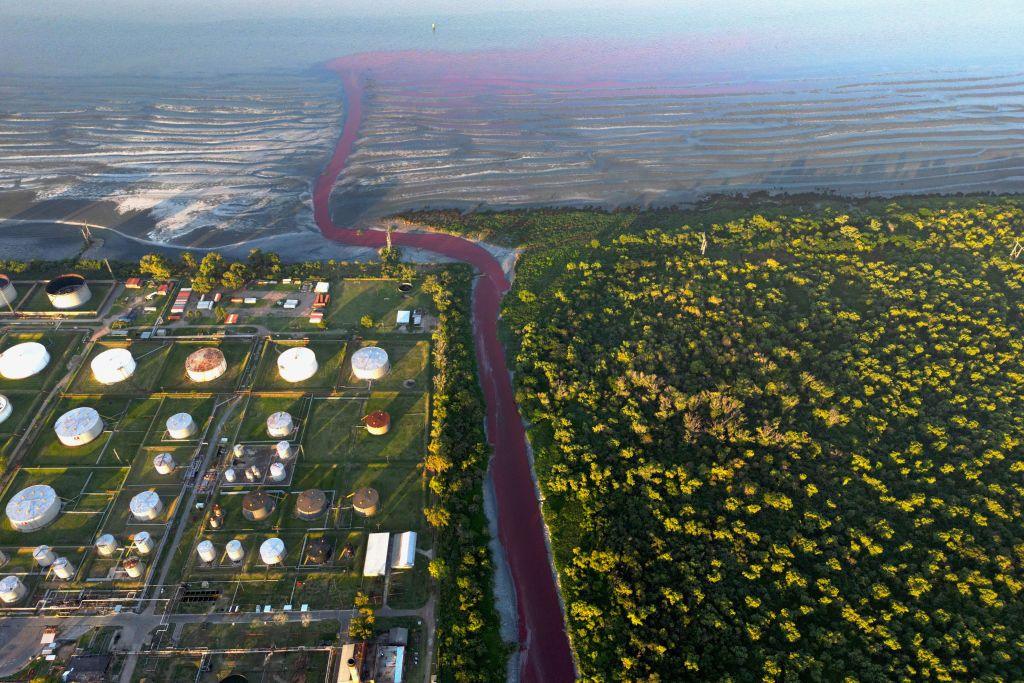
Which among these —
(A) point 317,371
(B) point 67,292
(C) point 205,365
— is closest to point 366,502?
(A) point 317,371

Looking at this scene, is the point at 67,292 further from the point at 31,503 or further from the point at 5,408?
the point at 31,503

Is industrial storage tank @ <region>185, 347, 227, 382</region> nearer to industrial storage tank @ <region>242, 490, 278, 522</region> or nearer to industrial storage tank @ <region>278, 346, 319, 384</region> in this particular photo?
industrial storage tank @ <region>278, 346, 319, 384</region>

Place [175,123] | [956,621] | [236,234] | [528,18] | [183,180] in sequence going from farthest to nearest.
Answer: [528,18] → [175,123] → [183,180] → [236,234] → [956,621]

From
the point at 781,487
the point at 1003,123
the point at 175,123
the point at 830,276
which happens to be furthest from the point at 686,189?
the point at 175,123

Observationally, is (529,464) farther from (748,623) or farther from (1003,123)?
(1003,123)

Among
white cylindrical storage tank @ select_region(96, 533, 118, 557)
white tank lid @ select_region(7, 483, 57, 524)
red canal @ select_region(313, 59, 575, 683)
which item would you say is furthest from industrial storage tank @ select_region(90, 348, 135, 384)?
red canal @ select_region(313, 59, 575, 683)
